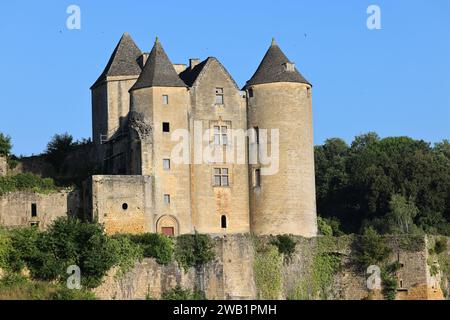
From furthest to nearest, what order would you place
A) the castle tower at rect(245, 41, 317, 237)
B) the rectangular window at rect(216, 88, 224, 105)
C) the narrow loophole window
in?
1. the rectangular window at rect(216, 88, 224, 105)
2. the narrow loophole window
3. the castle tower at rect(245, 41, 317, 237)

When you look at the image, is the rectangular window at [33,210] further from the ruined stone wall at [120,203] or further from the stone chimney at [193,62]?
the stone chimney at [193,62]

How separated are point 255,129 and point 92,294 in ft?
46.1

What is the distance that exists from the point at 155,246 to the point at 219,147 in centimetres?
796

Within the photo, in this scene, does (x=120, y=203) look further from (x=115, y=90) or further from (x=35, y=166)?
(x=35, y=166)

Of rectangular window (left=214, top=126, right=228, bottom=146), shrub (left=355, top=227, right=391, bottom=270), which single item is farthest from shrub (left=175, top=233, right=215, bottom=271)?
shrub (left=355, top=227, right=391, bottom=270)

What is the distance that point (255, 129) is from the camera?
2445 inches

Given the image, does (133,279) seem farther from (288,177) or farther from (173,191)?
(288,177)

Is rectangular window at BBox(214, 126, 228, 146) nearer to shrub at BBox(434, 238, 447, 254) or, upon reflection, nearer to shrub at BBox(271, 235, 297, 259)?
shrub at BBox(271, 235, 297, 259)

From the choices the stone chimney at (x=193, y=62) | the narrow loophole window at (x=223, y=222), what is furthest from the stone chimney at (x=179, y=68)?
the narrow loophole window at (x=223, y=222)

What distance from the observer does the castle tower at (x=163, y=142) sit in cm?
5966

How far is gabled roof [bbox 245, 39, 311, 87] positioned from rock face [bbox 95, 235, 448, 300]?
8.33m

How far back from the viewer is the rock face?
55656mm

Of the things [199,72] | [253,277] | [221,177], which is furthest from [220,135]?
[253,277]
